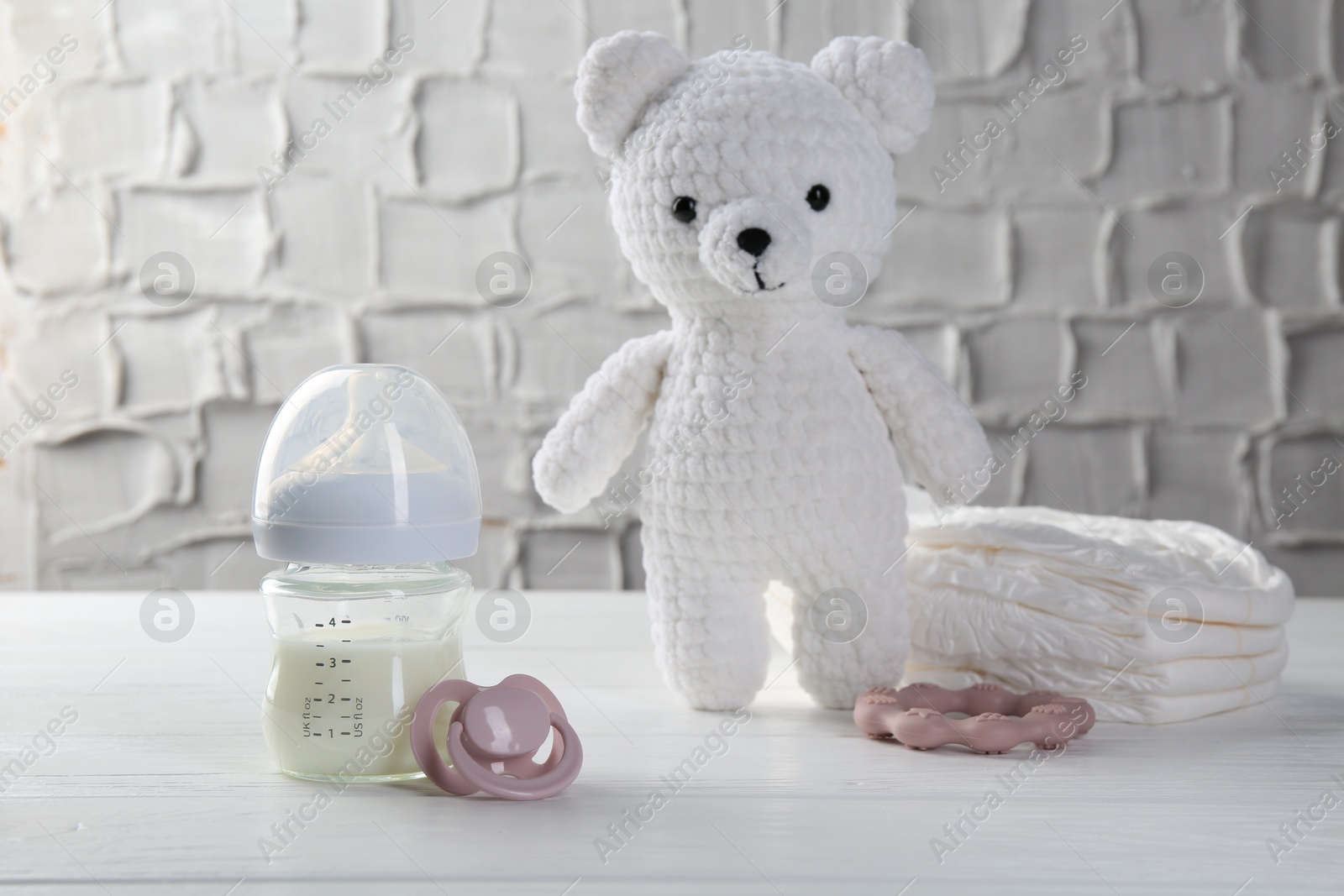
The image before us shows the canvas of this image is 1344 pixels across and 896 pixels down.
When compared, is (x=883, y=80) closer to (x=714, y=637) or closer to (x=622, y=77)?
(x=622, y=77)

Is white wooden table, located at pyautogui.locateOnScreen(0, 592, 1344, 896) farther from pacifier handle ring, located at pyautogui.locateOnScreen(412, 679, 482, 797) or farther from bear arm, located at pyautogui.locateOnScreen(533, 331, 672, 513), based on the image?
bear arm, located at pyautogui.locateOnScreen(533, 331, 672, 513)

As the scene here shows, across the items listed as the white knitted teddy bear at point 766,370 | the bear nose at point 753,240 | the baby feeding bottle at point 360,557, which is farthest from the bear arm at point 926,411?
the baby feeding bottle at point 360,557

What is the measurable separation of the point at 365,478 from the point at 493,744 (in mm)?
148

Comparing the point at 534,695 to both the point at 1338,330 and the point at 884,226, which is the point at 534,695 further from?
the point at 1338,330

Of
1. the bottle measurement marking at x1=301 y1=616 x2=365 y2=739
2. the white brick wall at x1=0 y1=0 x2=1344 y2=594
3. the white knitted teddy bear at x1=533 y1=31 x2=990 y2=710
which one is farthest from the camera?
the white brick wall at x1=0 y1=0 x2=1344 y2=594

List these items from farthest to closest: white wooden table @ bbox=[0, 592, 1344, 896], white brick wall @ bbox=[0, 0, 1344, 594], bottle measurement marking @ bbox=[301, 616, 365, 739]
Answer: white brick wall @ bbox=[0, 0, 1344, 594]
bottle measurement marking @ bbox=[301, 616, 365, 739]
white wooden table @ bbox=[0, 592, 1344, 896]

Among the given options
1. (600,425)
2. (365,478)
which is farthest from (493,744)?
(600,425)

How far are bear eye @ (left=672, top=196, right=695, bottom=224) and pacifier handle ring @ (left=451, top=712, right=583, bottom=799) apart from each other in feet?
1.06

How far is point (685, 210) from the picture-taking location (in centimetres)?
71

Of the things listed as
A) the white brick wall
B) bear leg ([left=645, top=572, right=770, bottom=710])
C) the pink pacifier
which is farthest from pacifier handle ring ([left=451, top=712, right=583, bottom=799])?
the white brick wall

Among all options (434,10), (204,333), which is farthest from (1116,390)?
(204,333)

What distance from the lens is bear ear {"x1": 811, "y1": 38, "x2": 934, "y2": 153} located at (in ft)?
2.39

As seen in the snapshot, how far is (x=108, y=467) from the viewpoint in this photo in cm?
149

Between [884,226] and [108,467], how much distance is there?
45.7 inches
